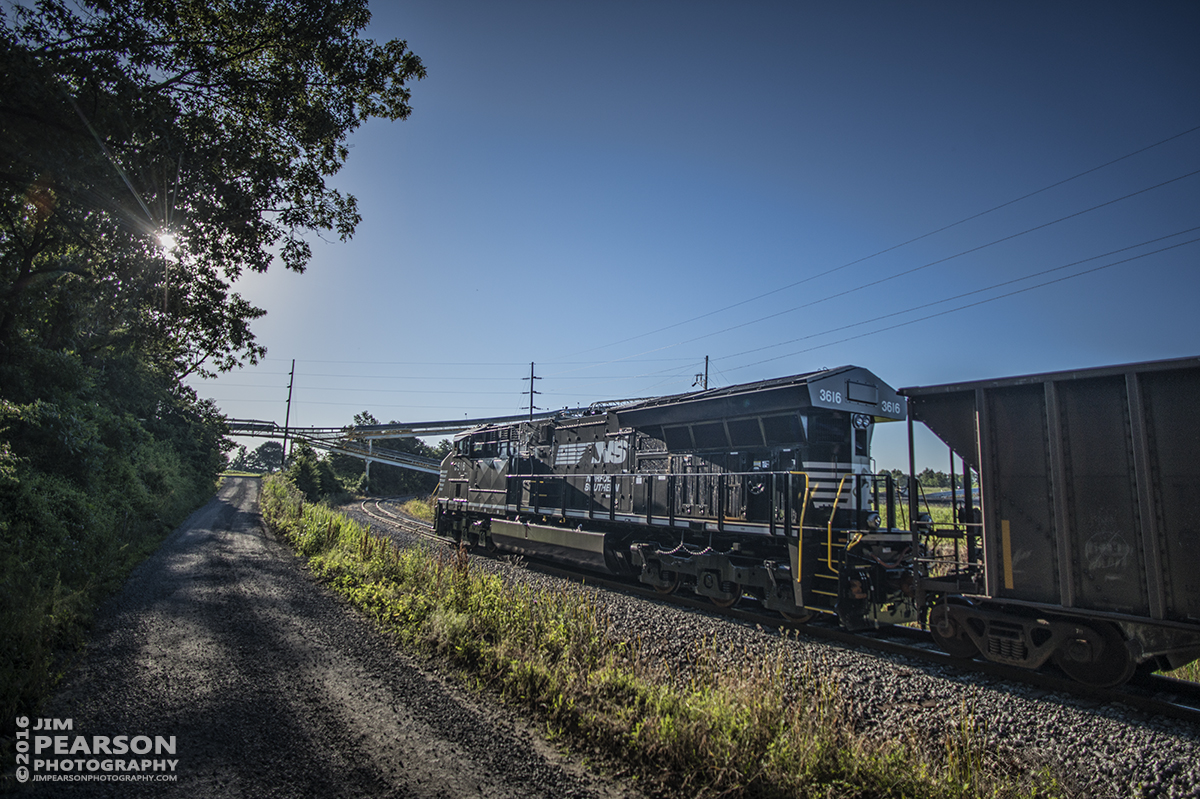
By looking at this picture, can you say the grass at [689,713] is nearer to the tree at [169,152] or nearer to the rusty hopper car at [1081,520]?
the rusty hopper car at [1081,520]

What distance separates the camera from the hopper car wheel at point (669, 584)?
10.7m

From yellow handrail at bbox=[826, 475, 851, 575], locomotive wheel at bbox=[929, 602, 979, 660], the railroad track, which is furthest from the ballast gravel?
yellow handrail at bbox=[826, 475, 851, 575]

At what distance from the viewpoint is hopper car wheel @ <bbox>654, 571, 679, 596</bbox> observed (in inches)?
421

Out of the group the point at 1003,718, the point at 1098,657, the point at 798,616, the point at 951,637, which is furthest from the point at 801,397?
the point at 1003,718

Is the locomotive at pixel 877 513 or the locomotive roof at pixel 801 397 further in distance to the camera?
the locomotive roof at pixel 801 397

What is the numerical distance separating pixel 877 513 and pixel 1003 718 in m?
4.03

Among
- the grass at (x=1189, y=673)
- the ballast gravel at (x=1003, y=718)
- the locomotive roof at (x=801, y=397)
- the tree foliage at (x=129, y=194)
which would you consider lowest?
the grass at (x=1189, y=673)

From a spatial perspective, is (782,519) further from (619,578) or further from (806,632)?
(619,578)

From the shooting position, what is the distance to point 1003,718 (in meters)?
5.23

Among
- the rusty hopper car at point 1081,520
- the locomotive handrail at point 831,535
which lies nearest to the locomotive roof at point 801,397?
the locomotive handrail at point 831,535

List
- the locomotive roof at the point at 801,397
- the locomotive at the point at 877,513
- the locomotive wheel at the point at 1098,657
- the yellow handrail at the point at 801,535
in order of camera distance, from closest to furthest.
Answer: the locomotive at the point at 877,513 < the locomotive wheel at the point at 1098,657 < the yellow handrail at the point at 801,535 < the locomotive roof at the point at 801,397

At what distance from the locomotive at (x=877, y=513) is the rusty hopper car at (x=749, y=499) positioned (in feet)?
0.12

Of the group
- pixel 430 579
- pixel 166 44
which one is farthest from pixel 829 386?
pixel 166 44

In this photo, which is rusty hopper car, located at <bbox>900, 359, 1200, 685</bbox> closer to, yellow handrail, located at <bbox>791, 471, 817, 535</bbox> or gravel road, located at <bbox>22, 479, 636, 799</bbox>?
yellow handrail, located at <bbox>791, 471, 817, 535</bbox>
